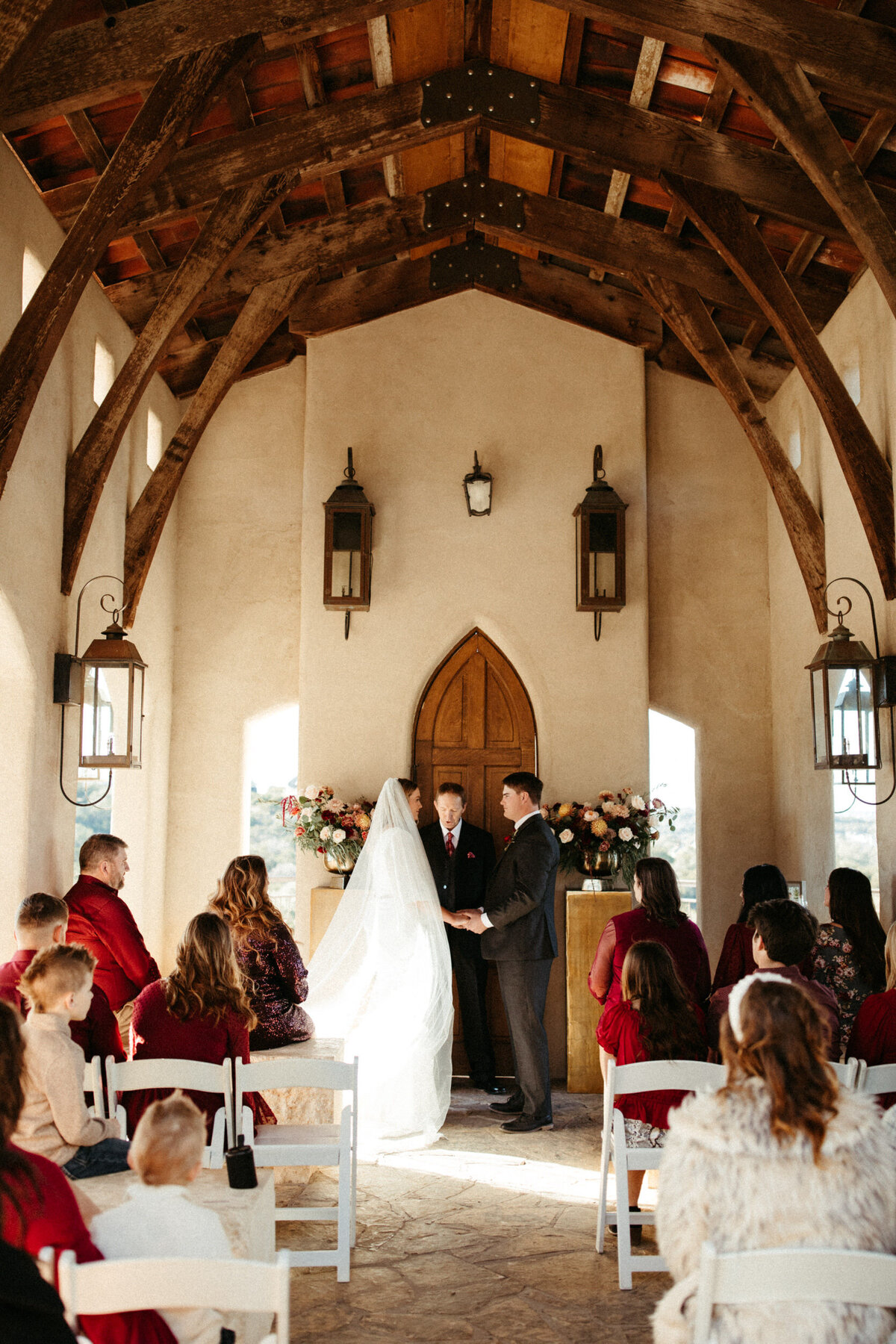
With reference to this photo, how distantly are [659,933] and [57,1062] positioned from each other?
2.53 meters

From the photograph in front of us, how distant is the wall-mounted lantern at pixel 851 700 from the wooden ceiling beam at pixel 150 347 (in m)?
3.74

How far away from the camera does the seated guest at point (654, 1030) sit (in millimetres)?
4129

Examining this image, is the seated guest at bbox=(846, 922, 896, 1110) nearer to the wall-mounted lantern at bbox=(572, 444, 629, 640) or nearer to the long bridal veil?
the long bridal veil

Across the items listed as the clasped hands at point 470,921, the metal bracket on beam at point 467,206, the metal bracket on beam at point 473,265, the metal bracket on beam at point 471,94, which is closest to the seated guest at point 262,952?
the clasped hands at point 470,921

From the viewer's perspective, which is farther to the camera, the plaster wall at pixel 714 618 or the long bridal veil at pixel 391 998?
the plaster wall at pixel 714 618

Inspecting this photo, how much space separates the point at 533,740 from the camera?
779 centimetres

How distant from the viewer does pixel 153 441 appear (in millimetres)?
7902

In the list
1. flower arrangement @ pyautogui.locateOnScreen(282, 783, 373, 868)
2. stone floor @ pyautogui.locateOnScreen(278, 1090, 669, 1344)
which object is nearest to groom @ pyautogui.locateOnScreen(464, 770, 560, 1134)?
stone floor @ pyautogui.locateOnScreen(278, 1090, 669, 1344)

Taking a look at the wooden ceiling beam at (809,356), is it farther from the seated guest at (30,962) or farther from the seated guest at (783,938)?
the seated guest at (30,962)

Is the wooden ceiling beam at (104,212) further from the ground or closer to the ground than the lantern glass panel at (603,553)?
further from the ground

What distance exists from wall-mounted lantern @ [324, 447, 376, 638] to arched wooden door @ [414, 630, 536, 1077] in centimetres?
83

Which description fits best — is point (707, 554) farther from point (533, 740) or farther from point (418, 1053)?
point (418, 1053)

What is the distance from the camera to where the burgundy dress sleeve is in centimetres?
483

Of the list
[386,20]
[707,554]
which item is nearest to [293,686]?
[707,554]
